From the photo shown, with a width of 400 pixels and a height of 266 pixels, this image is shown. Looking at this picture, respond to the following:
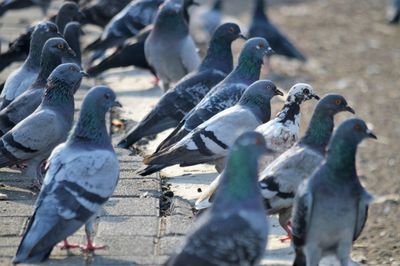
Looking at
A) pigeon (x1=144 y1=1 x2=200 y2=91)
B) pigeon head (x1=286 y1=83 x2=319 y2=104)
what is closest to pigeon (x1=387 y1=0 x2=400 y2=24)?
pigeon (x1=144 y1=1 x2=200 y2=91)

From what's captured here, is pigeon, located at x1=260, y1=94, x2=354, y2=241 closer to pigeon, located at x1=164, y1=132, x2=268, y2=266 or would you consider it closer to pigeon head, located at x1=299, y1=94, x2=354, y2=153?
pigeon head, located at x1=299, y1=94, x2=354, y2=153

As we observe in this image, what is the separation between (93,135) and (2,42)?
8.56 meters

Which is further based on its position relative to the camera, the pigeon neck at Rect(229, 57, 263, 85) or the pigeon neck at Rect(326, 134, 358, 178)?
the pigeon neck at Rect(229, 57, 263, 85)

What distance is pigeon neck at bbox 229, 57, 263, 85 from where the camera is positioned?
35.4 ft

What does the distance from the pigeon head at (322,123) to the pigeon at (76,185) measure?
5.02 feet

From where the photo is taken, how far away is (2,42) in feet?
52.7

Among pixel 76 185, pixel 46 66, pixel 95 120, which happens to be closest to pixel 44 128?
pixel 95 120

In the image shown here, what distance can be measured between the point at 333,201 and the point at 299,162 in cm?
82

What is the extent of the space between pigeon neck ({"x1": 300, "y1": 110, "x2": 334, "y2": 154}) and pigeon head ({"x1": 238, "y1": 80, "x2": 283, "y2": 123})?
148 cm

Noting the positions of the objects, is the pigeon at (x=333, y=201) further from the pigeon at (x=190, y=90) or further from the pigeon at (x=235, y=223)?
the pigeon at (x=190, y=90)

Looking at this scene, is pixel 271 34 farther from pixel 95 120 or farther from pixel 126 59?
pixel 95 120

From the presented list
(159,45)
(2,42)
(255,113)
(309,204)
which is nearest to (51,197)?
(309,204)

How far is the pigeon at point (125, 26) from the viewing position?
15148 mm

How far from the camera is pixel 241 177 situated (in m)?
6.74
